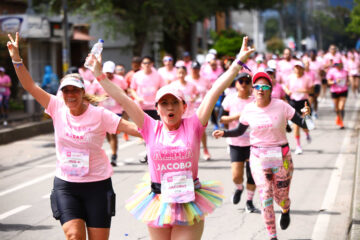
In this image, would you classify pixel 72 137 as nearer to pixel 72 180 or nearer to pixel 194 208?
pixel 72 180

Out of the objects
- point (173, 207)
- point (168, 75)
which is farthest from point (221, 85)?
point (168, 75)

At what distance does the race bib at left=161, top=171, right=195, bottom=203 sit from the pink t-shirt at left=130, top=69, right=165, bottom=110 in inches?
344

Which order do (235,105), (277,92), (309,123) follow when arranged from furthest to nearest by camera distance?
1. (277,92)
2. (235,105)
3. (309,123)

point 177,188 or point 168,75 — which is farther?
point 168,75

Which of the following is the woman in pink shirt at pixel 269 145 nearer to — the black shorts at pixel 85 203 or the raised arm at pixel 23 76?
the black shorts at pixel 85 203

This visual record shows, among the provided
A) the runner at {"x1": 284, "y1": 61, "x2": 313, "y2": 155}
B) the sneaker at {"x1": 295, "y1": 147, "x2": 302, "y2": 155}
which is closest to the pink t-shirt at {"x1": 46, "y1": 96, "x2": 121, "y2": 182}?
the sneaker at {"x1": 295, "y1": 147, "x2": 302, "y2": 155}

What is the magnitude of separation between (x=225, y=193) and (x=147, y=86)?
458 cm

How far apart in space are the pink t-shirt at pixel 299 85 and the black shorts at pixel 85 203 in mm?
9800

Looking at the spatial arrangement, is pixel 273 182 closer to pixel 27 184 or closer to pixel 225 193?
pixel 225 193

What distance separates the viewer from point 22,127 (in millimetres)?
18109

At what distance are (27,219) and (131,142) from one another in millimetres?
8099

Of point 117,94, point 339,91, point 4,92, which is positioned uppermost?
point 117,94

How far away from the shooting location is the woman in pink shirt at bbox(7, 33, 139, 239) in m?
5.27

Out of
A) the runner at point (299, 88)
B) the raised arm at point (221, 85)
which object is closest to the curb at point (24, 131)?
the runner at point (299, 88)
